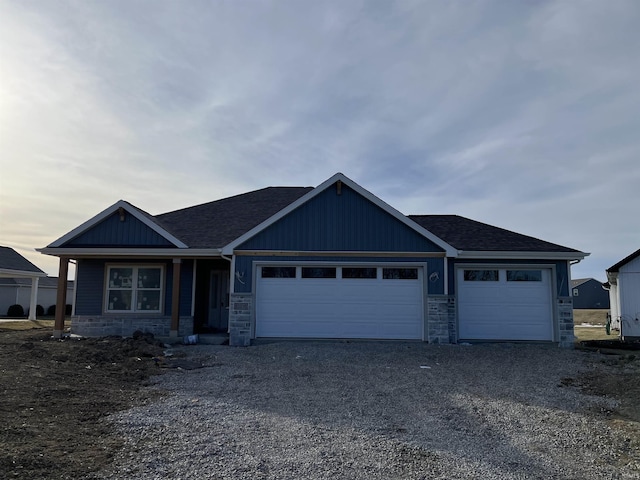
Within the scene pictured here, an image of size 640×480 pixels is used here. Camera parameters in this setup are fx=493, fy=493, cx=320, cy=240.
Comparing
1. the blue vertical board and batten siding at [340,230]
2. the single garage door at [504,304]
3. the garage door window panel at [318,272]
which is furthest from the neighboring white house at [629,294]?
the garage door window panel at [318,272]

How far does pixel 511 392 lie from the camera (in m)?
8.27

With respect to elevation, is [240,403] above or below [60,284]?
below

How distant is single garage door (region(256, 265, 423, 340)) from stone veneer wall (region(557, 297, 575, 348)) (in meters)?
4.09

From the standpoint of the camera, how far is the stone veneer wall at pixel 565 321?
14227mm

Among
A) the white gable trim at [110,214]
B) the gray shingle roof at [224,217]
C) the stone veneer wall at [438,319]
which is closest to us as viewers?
the stone veneer wall at [438,319]

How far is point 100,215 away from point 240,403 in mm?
9956

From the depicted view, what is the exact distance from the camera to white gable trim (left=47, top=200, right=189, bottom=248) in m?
14.9

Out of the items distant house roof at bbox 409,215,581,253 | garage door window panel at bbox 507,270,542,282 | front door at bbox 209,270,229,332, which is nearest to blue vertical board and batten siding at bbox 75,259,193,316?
front door at bbox 209,270,229,332

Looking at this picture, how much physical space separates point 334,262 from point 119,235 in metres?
6.71

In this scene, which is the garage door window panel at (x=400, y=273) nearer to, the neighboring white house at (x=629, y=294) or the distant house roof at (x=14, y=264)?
the neighboring white house at (x=629, y=294)

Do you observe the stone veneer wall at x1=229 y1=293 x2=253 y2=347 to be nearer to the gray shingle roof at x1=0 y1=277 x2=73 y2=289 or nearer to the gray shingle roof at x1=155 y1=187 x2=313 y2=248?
the gray shingle roof at x1=155 y1=187 x2=313 y2=248

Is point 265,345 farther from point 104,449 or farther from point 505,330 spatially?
point 104,449

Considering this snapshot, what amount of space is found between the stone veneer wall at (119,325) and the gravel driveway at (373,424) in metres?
4.97

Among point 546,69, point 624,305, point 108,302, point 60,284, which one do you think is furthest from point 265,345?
point 624,305
